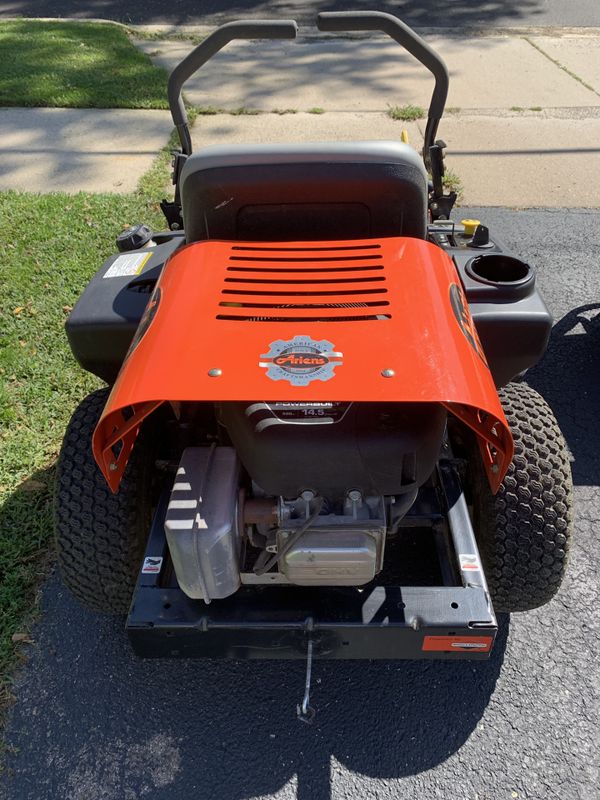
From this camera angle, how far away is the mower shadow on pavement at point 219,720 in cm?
180

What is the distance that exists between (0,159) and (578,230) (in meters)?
4.36

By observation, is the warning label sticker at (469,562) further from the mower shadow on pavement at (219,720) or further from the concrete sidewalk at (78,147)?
the concrete sidewalk at (78,147)

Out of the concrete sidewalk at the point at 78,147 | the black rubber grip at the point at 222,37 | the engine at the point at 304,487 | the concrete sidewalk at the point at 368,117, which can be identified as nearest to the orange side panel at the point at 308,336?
the engine at the point at 304,487

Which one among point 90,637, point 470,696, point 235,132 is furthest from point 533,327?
point 235,132

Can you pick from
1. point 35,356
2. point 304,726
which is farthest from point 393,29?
point 304,726

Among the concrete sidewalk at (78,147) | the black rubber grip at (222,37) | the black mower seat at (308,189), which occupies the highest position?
the black rubber grip at (222,37)

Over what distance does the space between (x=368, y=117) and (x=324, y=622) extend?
5.56 metres

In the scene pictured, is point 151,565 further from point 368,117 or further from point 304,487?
point 368,117

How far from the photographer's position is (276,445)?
1.45 m

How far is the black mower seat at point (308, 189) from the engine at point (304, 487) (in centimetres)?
64

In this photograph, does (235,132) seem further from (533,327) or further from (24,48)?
(533,327)

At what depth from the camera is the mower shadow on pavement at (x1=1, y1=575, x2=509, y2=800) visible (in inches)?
71.1

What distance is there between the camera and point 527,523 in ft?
6.11

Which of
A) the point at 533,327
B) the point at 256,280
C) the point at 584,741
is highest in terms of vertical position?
the point at 256,280
